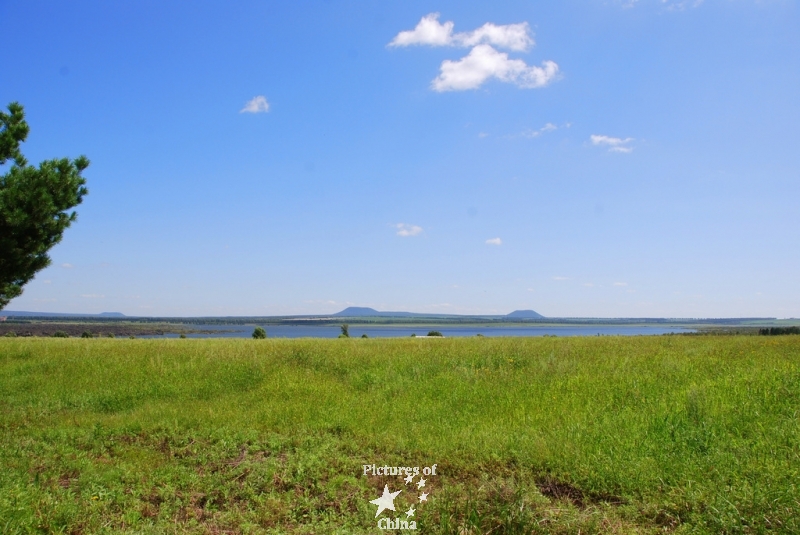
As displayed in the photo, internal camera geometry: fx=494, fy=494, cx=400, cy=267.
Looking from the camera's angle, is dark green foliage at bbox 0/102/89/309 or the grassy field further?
dark green foliage at bbox 0/102/89/309

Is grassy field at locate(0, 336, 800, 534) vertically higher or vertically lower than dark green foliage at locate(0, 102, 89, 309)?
lower

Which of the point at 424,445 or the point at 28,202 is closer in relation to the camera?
the point at 424,445

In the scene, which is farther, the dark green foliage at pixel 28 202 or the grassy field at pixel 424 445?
the dark green foliage at pixel 28 202

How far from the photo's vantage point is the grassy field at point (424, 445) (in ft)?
19.7

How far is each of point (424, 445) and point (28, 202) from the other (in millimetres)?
9670

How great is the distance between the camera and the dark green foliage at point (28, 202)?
1048 centimetres

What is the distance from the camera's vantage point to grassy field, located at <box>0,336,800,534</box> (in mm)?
6004

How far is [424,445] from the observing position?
8305mm

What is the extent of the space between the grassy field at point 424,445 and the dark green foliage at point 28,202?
11.8ft

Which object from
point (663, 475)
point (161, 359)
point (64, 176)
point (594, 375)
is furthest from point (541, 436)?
point (161, 359)

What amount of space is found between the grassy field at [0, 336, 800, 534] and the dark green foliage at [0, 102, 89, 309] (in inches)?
142

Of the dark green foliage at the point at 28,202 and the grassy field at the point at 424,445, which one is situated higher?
the dark green foliage at the point at 28,202

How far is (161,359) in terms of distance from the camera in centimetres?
1670

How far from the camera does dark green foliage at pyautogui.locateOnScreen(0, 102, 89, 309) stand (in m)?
10.5
